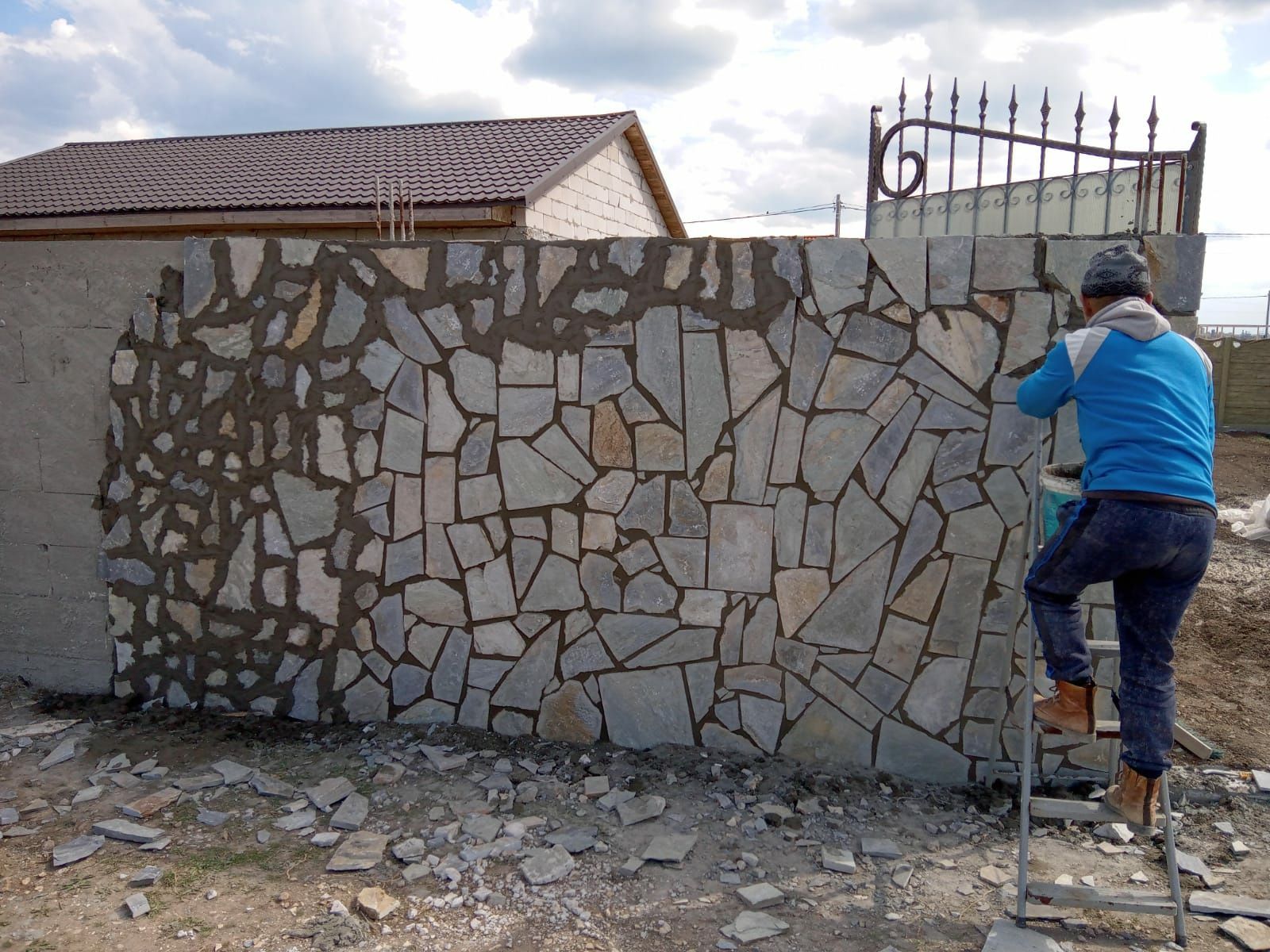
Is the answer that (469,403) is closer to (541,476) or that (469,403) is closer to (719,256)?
(541,476)

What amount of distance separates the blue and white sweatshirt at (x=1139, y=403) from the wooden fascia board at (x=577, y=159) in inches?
375

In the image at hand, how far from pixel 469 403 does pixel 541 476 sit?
1.69 ft

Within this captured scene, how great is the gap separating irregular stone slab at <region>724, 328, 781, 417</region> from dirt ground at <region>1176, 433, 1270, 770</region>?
3027mm

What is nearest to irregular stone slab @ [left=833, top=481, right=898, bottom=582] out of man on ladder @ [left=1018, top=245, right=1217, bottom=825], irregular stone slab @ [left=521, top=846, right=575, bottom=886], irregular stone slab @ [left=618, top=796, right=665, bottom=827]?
man on ladder @ [left=1018, top=245, right=1217, bottom=825]

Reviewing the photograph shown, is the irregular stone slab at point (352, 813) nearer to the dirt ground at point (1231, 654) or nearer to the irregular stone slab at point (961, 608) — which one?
the irregular stone slab at point (961, 608)

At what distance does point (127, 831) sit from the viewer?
3857 mm

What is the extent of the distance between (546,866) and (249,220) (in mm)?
11948

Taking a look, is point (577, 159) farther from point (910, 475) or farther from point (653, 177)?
point (910, 475)

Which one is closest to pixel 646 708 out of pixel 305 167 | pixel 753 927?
pixel 753 927

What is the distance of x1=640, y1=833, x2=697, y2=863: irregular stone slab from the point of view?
368 centimetres

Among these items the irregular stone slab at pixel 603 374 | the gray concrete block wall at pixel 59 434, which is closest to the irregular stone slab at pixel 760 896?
the irregular stone slab at pixel 603 374

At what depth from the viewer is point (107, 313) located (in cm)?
498

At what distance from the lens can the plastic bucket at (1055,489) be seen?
3420 mm

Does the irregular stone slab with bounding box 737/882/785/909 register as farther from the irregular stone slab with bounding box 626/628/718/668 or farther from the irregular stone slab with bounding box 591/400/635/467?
the irregular stone slab with bounding box 591/400/635/467
